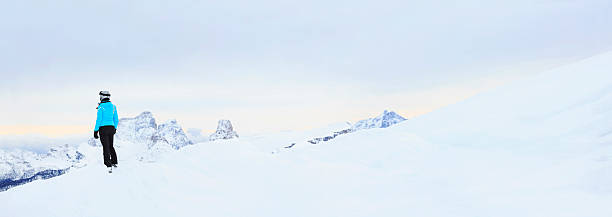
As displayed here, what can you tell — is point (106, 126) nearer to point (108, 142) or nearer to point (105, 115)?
point (105, 115)

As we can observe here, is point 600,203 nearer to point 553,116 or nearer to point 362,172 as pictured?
point 362,172

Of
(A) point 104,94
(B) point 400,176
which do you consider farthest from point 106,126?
(B) point 400,176

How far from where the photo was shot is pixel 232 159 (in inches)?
599

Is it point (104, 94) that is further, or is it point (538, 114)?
point (538, 114)

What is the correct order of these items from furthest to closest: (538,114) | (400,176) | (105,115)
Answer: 1. (538,114)
2. (400,176)
3. (105,115)

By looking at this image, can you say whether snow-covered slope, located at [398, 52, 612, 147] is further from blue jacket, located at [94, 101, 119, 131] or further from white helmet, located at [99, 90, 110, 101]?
white helmet, located at [99, 90, 110, 101]

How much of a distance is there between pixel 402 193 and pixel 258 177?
4880 mm

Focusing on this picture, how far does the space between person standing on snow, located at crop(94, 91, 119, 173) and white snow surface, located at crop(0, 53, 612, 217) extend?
2.01ft

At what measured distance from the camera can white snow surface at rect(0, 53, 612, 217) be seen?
32.8 feet

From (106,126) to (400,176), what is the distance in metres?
10.2

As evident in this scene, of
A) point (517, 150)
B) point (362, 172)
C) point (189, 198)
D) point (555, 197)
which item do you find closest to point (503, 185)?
point (555, 197)

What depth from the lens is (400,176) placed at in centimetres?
1331

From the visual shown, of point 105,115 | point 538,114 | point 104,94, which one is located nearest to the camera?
point 105,115

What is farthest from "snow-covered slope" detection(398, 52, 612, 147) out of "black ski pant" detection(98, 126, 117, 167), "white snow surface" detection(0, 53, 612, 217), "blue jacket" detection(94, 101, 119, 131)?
"blue jacket" detection(94, 101, 119, 131)
